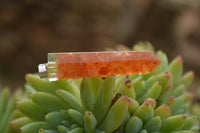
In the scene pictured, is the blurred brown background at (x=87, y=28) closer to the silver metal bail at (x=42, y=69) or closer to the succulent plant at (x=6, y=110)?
the succulent plant at (x=6, y=110)

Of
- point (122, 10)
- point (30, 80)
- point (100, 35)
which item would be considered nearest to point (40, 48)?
point (100, 35)

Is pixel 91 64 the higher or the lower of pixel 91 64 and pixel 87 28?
the lower

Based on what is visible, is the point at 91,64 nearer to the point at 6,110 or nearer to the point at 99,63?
the point at 99,63

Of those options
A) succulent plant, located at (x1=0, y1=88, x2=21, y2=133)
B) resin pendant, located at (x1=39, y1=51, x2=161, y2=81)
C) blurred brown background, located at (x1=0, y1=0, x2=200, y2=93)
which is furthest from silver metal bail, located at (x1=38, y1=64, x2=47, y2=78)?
blurred brown background, located at (x1=0, y1=0, x2=200, y2=93)

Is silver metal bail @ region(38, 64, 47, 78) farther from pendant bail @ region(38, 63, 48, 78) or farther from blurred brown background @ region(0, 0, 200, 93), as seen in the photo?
blurred brown background @ region(0, 0, 200, 93)

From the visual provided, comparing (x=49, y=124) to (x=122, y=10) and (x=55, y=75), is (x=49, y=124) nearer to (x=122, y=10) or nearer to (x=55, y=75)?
(x=55, y=75)

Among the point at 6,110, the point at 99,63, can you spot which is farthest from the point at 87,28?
the point at 99,63
